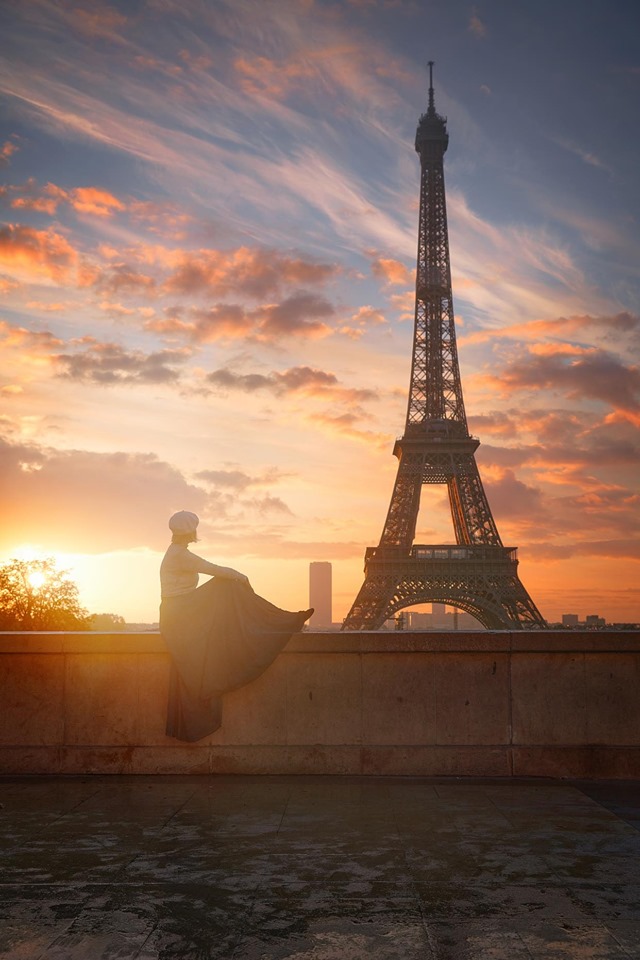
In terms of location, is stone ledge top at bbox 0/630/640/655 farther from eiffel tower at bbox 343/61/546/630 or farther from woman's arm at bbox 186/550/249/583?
eiffel tower at bbox 343/61/546/630

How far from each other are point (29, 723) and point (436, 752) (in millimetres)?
4090

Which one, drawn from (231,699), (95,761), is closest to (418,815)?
(231,699)

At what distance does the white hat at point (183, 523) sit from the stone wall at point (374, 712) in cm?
121

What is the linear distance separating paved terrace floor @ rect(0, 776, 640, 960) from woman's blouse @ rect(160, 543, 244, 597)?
1840 millimetres

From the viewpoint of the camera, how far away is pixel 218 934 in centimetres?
420

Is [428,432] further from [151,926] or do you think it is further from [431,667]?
[151,926]

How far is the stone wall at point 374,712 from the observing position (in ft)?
27.7

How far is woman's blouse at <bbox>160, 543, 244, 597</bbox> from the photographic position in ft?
27.0

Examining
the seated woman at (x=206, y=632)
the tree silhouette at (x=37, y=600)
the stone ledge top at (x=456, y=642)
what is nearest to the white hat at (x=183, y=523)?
the seated woman at (x=206, y=632)

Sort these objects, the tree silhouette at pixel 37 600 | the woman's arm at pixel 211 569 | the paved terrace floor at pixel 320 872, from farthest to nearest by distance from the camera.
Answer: the tree silhouette at pixel 37 600, the woman's arm at pixel 211 569, the paved terrace floor at pixel 320 872

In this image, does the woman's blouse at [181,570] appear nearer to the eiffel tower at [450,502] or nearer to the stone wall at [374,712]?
the stone wall at [374,712]

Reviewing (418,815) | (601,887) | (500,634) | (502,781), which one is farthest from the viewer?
(500,634)

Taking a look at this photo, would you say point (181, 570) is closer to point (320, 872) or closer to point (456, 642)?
point (456, 642)

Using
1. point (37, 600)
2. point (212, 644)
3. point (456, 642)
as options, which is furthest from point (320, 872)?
point (37, 600)
